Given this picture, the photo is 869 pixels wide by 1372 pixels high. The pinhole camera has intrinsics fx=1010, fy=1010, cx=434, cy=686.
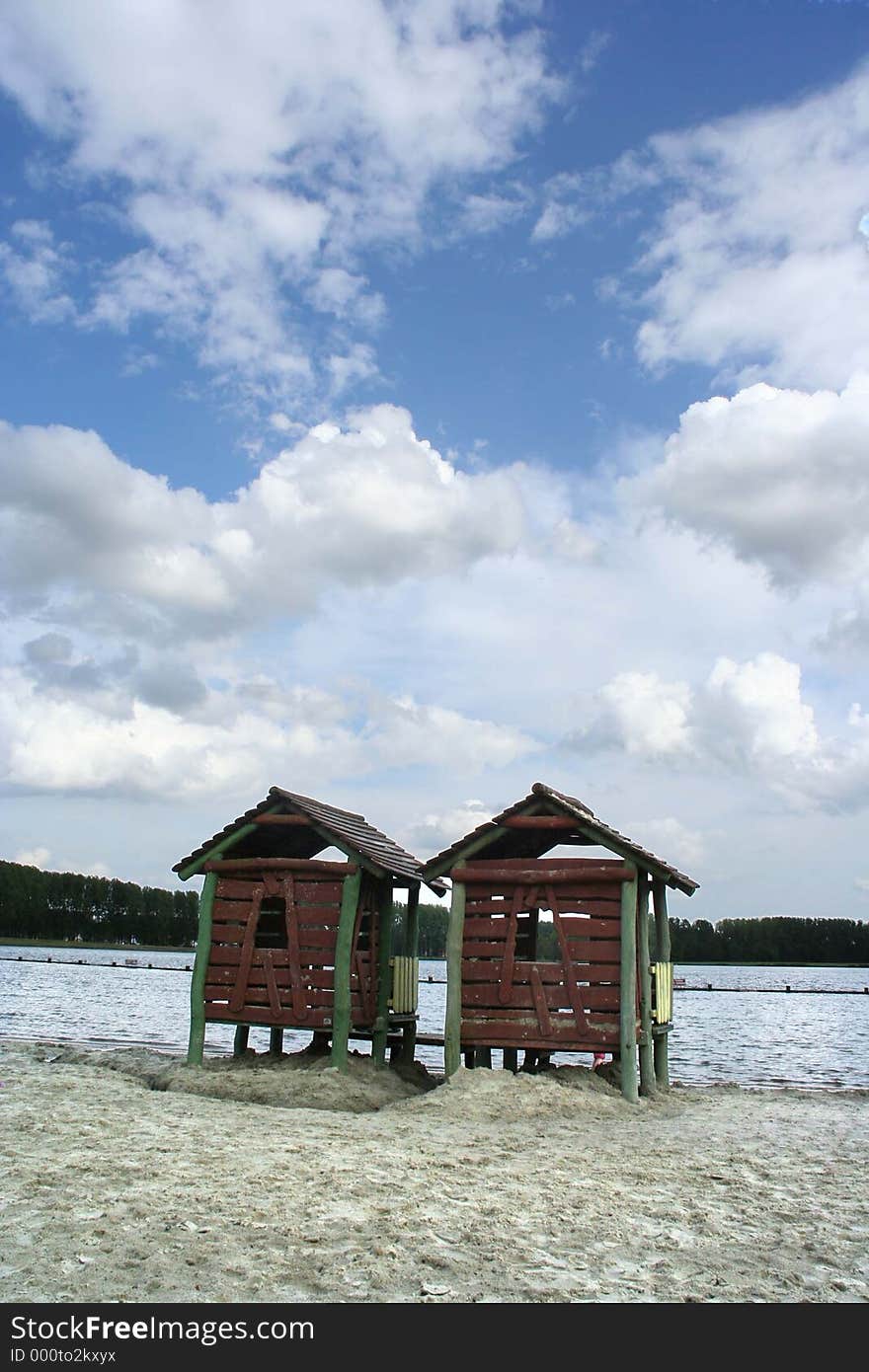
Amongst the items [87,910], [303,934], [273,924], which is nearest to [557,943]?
[303,934]

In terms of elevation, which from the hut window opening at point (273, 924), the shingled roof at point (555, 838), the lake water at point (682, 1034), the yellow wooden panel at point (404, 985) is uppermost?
the shingled roof at point (555, 838)

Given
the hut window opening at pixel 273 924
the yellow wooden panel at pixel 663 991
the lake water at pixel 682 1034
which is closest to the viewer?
the yellow wooden panel at pixel 663 991

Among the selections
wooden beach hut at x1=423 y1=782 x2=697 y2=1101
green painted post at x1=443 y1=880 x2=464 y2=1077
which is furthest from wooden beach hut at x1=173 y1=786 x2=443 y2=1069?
wooden beach hut at x1=423 y1=782 x2=697 y2=1101

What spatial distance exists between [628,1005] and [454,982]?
106 inches

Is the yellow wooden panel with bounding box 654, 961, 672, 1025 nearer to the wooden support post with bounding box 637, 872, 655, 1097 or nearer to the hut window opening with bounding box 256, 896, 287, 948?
the wooden support post with bounding box 637, 872, 655, 1097

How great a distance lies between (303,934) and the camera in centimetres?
1688

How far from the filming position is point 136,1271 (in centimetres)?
631

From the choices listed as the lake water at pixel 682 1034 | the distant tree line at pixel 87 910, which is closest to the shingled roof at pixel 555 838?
the lake water at pixel 682 1034

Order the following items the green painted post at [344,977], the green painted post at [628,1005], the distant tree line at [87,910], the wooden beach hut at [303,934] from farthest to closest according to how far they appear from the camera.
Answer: the distant tree line at [87,910] < the wooden beach hut at [303,934] < the green painted post at [344,977] < the green painted post at [628,1005]

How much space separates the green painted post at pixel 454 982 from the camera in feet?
52.0

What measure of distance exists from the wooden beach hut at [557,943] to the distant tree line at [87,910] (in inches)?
4994

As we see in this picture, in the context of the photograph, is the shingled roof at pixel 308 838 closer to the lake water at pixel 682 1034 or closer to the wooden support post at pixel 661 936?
the wooden support post at pixel 661 936
